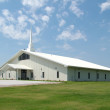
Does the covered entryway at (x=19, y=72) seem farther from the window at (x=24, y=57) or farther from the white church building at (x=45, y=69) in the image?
the window at (x=24, y=57)

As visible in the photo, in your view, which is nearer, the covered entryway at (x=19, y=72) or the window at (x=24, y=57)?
the covered entryway at (x=19, y=72)

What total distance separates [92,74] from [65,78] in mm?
9359

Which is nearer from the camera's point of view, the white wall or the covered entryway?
the white wall

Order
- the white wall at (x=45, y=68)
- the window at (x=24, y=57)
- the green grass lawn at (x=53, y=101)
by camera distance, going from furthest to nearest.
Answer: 1. the window at (x=24, y=57)
2. the white wall at (x=45, y=68)
3. the green grass lawn at (x=53, y=101)

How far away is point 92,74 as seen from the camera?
38.9m

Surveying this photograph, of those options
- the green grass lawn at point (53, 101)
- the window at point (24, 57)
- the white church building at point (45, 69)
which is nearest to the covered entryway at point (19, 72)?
the white church building at point (45, 69)

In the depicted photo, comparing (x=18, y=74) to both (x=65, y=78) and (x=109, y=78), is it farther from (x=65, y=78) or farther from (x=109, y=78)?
(x=109, y=78)

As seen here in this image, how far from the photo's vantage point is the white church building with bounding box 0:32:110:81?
105 ft

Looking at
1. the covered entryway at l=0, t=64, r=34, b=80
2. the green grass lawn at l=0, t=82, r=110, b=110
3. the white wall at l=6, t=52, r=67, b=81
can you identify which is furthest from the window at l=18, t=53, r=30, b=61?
the green grass lawn at l=0, t=82, r=110, b=110

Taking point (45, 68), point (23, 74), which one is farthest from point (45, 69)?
point (23, 74)

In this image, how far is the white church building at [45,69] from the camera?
3206 centimetres

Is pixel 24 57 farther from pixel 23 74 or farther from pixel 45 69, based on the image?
pixel 45 69

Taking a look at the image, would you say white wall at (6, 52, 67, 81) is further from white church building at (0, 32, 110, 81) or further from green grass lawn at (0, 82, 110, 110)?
green grass lawn at (0, 82, 110, 110)

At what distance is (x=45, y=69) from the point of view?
34.3 meters
